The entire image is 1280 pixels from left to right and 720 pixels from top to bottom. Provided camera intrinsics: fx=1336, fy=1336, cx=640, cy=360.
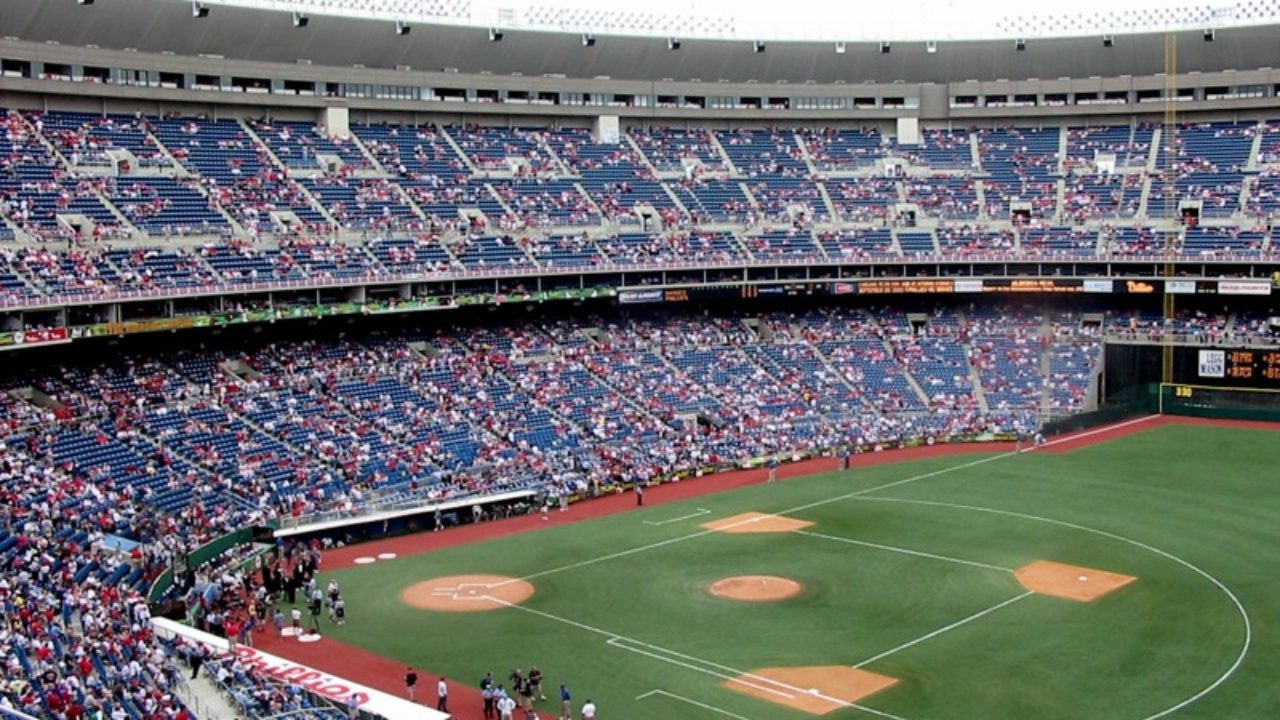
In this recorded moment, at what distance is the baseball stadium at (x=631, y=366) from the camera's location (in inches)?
1401

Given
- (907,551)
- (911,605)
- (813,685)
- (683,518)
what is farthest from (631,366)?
(813,685)

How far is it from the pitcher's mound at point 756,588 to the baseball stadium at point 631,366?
0.29m

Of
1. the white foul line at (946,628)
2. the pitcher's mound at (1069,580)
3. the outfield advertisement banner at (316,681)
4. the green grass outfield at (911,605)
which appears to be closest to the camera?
the outfield advertisement banner at (316,681)

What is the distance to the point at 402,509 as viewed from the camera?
168 ft

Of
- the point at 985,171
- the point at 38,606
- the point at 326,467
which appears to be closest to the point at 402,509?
the point at 326,467

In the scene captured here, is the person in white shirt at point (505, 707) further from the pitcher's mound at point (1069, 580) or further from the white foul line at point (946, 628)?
the pitcher's mound at point (1069, 580)

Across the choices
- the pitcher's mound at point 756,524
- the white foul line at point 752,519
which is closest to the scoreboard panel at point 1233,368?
the white foul line at point 752,519

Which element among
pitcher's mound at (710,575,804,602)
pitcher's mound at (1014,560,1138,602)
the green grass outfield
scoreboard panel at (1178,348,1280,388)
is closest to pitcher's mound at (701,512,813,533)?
the green grass outfield

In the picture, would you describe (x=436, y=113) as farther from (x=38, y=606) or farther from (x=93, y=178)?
(x=38, y=606)

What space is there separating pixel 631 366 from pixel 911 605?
30658 mm

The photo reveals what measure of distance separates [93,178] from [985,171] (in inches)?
2048

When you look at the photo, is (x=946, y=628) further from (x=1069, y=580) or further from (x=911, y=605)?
(x=1069, y=580)

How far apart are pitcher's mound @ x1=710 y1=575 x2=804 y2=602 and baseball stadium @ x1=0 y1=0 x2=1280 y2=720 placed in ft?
0.97

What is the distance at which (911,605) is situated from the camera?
40.2m
